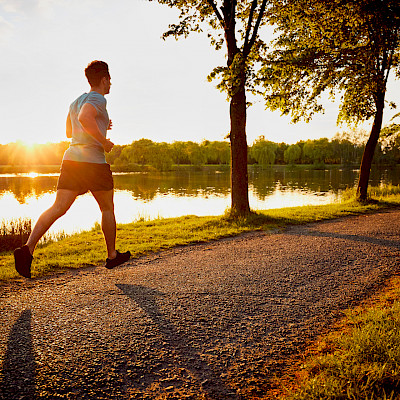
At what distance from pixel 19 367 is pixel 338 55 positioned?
12.3m

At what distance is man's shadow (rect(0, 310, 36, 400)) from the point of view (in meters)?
2.11

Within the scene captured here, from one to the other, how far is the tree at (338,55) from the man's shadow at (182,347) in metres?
7.31

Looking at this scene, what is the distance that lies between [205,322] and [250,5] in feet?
33.1

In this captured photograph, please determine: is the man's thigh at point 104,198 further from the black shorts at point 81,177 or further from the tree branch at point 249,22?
the tree branch at point 249,22

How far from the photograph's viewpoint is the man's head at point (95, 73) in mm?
4113

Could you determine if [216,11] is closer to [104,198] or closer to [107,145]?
[107,145]

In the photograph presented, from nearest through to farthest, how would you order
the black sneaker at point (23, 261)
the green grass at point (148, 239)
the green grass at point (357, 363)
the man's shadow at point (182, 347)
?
1. the green grass at point (357, 363)
2. the man's shadow at point (182, 347)
3. the black sneaker at point (23, 261)
4. the green grass at point (148, 239)

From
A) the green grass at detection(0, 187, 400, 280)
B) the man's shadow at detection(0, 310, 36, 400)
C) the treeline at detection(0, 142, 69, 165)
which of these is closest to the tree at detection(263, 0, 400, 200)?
the green grass at detection(0, 187, 400, 280)

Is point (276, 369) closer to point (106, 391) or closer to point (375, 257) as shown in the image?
point (106, 391)

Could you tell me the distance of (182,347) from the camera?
271 cm

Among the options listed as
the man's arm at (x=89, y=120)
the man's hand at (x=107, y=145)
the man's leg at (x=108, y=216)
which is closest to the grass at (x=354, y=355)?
the man's leg at (x=108, y=216)

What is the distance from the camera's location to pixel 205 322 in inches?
123

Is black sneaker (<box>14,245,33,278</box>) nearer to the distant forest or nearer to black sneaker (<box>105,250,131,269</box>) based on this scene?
black sneaker (<box>105,250,131,269</box>)

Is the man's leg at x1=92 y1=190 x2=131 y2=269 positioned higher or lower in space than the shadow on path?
higher
